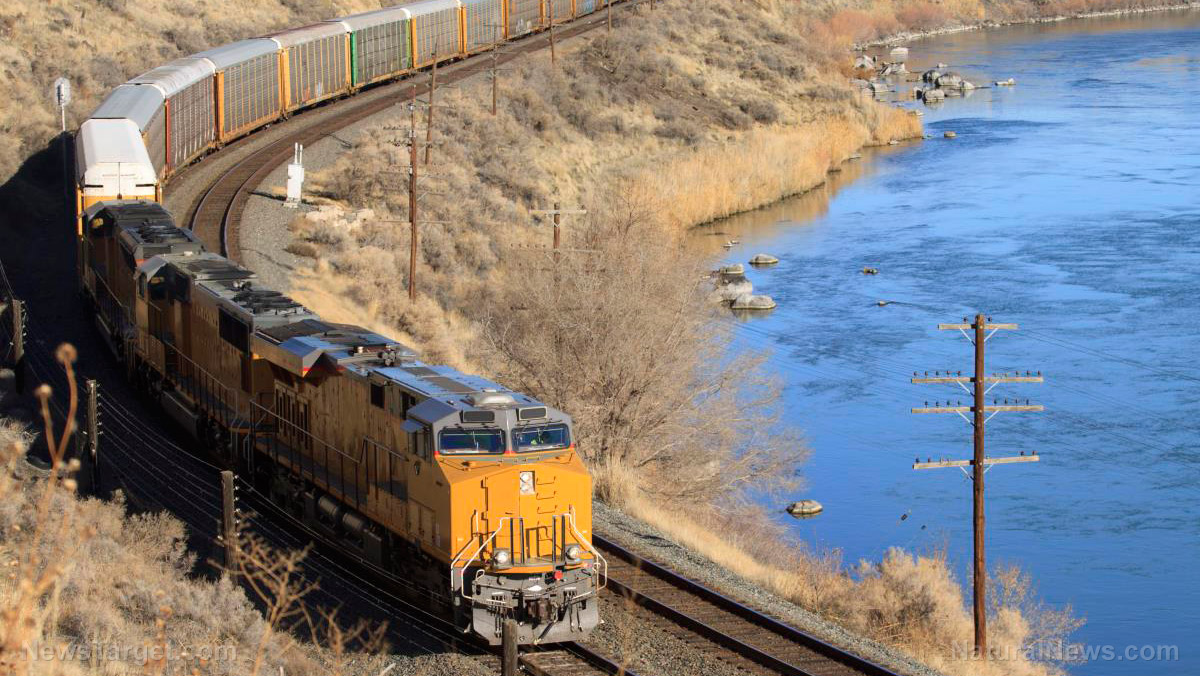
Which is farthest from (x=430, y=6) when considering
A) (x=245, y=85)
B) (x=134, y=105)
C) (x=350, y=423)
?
(x=350, y=423)

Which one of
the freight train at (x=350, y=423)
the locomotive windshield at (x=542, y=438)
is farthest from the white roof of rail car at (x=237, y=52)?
the locomotive windshield at (x=542, y=438)

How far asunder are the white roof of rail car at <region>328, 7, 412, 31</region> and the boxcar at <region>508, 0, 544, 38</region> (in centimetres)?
1523

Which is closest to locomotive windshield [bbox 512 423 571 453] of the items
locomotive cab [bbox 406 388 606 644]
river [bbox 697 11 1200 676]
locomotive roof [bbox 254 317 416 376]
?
locomotive cab [bbox 406 388 606 644]

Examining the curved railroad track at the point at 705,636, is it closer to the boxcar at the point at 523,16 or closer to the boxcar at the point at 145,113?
the boxcar at the point at 145,113

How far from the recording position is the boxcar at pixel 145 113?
3762 centimetres

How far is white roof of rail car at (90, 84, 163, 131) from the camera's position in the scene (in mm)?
37650

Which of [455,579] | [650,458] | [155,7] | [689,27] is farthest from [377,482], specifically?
[689,27]

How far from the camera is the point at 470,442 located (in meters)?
16.4

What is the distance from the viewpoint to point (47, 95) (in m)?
56.2

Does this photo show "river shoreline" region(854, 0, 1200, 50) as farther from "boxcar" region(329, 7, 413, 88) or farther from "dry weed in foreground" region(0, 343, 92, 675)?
"dry weed in foreground" region(0, 343, 92, 675)

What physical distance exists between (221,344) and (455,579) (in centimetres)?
843

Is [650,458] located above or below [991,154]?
below

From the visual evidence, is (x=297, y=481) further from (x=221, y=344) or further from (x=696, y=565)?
(x=696, y=565)

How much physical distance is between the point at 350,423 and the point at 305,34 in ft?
135
